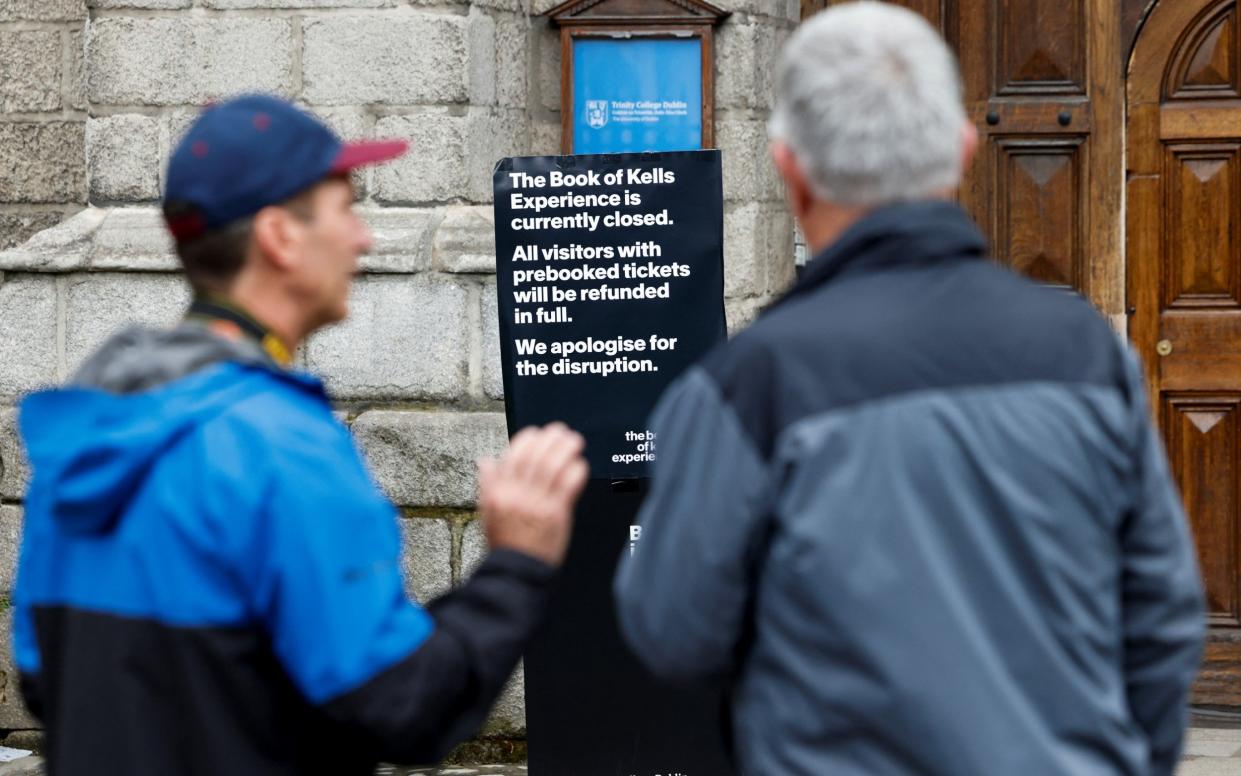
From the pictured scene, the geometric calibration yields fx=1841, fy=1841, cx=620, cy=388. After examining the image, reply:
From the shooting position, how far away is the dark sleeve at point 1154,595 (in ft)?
6.33

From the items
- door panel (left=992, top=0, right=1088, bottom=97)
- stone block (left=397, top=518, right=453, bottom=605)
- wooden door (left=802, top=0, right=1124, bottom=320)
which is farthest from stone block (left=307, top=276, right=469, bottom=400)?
door panel (left=992, top=0, right=1088, bottom=97)

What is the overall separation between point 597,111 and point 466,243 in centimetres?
73

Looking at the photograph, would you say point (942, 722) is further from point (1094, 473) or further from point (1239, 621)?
point (1239, 621)

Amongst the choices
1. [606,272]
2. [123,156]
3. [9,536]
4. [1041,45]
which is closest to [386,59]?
[123,156]

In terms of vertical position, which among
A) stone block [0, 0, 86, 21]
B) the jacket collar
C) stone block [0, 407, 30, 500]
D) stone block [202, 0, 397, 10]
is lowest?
stone block [0, 407, 30, 500]

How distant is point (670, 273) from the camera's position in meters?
4.46

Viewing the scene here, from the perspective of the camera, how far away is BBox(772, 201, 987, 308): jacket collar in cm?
191

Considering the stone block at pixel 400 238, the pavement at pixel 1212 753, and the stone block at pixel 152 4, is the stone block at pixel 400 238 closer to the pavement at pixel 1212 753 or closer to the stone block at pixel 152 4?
the stone block at pixel 152 4

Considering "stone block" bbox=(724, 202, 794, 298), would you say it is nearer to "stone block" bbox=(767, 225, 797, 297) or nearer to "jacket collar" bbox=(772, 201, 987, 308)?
"stone block" bbox=(767, 225, 797, 297)

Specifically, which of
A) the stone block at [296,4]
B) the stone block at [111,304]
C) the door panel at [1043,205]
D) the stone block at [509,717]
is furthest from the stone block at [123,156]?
the door panel at [1043,205]

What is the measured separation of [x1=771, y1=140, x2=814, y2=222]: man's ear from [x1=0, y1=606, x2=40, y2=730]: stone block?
472 centimetres

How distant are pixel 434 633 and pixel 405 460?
3.77 metres

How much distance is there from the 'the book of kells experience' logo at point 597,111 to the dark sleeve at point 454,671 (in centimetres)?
413

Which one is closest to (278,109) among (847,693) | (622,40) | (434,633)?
(434,633)
